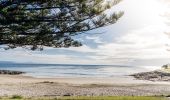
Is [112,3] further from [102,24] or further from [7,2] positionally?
[7,2]

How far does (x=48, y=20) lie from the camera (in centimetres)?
2647

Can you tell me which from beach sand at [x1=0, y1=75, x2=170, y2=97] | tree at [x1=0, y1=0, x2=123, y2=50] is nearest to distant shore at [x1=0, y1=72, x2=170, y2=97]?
beach sand at [x1=0, y1=75, x2=170, y2=97]

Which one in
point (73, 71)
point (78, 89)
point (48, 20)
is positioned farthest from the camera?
point (73, 71)

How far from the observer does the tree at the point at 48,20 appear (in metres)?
25.9

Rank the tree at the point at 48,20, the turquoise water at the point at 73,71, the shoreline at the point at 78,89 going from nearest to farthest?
the tree at the point at 48,20, the shoreline at the point at 78,89, the turquoise water at the point at 73,71

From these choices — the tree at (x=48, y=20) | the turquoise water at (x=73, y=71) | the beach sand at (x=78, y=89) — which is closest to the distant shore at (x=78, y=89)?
the beach sand at (x=78, y=89)

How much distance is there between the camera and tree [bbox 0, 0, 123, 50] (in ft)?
85.0

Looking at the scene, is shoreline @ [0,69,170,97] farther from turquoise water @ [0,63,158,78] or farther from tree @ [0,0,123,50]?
turquoise water @ [0,63,158,78]

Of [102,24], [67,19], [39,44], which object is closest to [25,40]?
[39,44]

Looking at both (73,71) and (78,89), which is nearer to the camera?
(78,89)

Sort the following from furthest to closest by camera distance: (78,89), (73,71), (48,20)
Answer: (73,71), (78,89), (48,20)

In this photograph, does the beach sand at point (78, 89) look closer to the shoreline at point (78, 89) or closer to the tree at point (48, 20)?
the shoreline at point (78, 89)

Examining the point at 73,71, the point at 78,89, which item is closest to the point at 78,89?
the point at 78,89

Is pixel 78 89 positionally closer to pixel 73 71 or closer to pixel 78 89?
pixel 78 89
